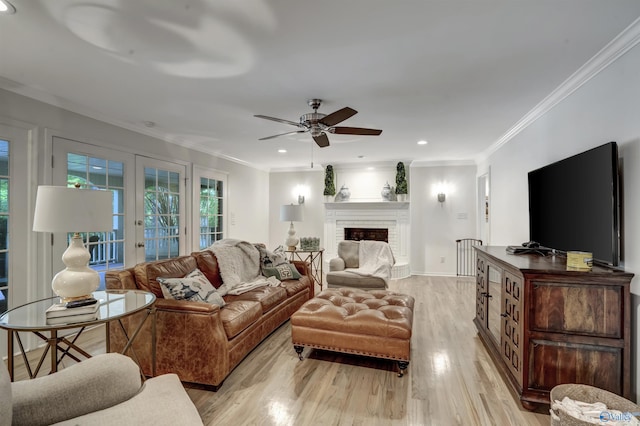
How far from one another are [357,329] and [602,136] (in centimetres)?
225

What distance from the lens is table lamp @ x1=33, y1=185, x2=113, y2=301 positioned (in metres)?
1.72

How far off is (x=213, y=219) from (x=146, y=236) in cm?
153

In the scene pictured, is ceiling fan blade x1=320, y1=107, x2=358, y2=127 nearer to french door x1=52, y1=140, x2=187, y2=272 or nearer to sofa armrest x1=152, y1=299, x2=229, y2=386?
sofa armrest x1=152, y1=299, x2=229, y2=386

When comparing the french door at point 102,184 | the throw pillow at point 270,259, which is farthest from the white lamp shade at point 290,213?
the french door at point 102,184

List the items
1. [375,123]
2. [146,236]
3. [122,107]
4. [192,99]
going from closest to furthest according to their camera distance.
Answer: [192,99]
[122,107]
[375,123]
[146,236]

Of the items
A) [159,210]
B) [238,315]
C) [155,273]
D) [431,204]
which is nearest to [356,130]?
[238,315]

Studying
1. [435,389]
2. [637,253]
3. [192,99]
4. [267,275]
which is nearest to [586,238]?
[637,253]

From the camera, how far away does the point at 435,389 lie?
7.44 ft

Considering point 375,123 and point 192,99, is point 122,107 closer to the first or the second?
point 192,99

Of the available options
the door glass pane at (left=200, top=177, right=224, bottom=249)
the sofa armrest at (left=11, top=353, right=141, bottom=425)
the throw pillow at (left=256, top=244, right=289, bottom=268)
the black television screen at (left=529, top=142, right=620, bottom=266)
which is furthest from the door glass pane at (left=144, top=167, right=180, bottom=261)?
the black television screen at (left=529, top=142, right=620, bottom=266)

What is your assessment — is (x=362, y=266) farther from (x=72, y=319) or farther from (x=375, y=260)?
(x=72, y=319)

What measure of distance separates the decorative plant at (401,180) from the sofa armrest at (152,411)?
5524mm

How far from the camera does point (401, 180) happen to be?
246 inches

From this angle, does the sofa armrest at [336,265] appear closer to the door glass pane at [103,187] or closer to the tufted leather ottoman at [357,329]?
the tufted leather ottoman at [357,329]
